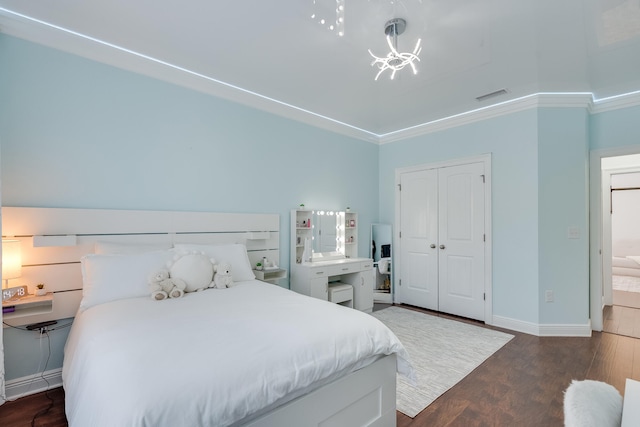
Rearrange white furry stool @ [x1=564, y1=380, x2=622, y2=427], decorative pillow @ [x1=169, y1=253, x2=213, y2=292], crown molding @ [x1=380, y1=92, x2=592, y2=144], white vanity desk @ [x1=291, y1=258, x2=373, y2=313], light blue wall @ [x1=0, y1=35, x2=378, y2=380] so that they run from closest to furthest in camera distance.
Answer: white furry stool @ [x1=564, y1=380, x2=622, y2=427] → light blue wall @ [x1=0, y1=35, x2=378, y2=380] → decorative pillow @ [x1=169, y1=253, x2=213, y2=292] → crown molding @ [x1=380, y1=92, x2=592, y2=144] → white vanity desk @ [x1=291, y1=258, x2=373, y2=313]

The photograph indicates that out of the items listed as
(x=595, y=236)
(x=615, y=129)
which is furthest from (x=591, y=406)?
(x=615, y=129)

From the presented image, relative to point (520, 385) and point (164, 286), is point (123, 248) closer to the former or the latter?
point (164, 286)

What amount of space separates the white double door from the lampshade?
4.31 metres

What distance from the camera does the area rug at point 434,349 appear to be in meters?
2.29

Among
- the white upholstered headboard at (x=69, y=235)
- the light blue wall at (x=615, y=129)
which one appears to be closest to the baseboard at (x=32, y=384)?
the white upholstered headboard at (x=69, y=235)

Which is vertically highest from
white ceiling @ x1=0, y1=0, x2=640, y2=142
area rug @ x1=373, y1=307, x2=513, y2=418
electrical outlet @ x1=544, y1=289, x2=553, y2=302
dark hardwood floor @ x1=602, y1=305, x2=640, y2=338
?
white ceiling @ x1=0, y1=0, x2=640, y2=142

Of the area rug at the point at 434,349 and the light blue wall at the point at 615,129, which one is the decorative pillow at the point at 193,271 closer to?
the area rug at the point at 434,349

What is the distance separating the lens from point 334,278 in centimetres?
434

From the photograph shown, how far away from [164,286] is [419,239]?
351 cm

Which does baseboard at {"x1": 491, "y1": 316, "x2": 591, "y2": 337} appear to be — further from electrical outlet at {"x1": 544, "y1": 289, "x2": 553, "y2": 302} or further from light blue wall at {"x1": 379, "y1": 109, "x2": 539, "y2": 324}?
electrical outlet at {"x1": 544, "y1": 289, "x2": 553, "y2": 302}

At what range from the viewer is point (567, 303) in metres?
3.42

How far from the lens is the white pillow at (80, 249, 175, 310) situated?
7.08ft

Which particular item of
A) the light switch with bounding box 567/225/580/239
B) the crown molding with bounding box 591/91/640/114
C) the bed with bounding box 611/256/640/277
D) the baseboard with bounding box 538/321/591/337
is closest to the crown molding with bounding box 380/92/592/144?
the crown molding with bounding box 591/91/640/114

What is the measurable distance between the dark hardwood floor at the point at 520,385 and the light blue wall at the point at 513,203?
523mm
